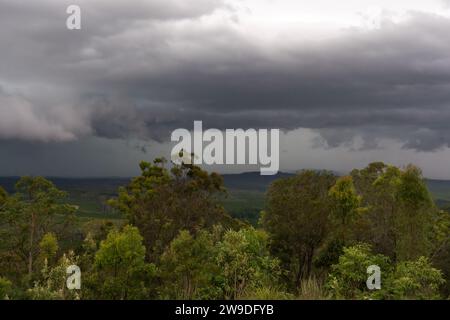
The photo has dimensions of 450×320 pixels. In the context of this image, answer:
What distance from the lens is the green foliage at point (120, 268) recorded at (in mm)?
24344

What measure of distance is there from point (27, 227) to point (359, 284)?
97.6ft

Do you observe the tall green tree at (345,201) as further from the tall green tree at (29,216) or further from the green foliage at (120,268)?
the tall green tree at (29,216)

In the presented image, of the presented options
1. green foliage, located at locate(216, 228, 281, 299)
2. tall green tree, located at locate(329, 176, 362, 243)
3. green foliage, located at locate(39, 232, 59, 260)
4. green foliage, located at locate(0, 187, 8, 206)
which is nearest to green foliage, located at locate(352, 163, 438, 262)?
tall green tree, located at locate(329, 176, 362, 243)

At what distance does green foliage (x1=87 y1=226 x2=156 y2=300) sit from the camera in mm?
24344

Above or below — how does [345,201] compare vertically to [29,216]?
above

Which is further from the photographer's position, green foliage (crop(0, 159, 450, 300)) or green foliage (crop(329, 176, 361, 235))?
green foliage (crop(329, 176, 361, 235))

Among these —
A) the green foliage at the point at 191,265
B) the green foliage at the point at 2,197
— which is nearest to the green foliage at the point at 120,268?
the green foliage at the point at 191,265

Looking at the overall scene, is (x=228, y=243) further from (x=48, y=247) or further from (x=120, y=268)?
(x=48, y=247)

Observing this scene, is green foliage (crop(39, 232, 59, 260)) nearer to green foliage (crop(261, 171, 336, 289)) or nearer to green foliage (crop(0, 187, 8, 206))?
green foliage (crop(0, 187, 8, 206))

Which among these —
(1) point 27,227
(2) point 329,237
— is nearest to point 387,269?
(2) point 329,237

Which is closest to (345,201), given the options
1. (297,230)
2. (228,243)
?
(297,230)

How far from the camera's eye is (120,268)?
25156mm
